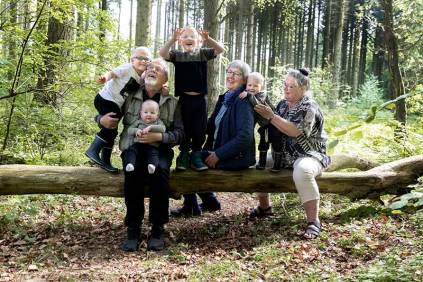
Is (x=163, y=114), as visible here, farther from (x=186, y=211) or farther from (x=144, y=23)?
(x=144, y=23)

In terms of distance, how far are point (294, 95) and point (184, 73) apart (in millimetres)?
1378

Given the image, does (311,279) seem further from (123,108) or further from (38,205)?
(38,205)

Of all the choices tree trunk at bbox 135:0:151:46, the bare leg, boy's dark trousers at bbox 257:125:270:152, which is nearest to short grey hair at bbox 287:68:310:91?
boy's dark trousers at bbox 257:125:270:152

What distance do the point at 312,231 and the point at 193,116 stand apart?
6.42ft

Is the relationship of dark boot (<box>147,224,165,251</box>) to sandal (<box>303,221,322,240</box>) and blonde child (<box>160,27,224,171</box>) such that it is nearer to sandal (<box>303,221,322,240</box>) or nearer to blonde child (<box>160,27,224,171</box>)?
blonde child (<box>160,27,224,171</box>)

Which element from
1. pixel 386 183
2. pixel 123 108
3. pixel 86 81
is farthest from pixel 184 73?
pixel 386 183

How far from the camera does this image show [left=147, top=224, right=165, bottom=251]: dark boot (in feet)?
14.8

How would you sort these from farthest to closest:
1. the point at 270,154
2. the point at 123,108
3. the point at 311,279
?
the point at 270,154, the point at 123,108, the point at 311,279

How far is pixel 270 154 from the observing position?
563 centimetres

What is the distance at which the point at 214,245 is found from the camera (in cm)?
467

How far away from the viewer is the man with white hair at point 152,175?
457 centimetres

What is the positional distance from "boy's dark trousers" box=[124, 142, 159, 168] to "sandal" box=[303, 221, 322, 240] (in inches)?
72.7

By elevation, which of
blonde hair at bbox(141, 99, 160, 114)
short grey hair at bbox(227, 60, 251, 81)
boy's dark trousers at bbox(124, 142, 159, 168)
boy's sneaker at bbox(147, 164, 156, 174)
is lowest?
Answer: boy's sneaker at bbox(147, 164, 156, 174)

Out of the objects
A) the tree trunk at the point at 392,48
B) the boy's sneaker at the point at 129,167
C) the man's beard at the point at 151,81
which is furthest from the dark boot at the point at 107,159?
the tree trunk at the point at 392,48
